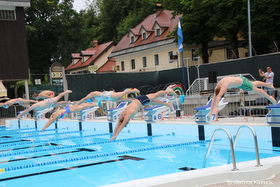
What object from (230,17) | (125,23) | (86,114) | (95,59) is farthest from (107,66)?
(86,114)

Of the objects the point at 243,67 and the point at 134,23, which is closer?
the point at 243,67

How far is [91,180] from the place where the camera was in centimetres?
607

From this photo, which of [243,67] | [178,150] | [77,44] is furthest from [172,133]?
[77,44]

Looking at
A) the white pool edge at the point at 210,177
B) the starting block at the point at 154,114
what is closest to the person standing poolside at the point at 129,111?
the starting block at the point at 154,114

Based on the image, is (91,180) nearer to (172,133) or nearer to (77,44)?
(172,133)

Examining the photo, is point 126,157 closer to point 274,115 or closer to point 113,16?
point 274,115

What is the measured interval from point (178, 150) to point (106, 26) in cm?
4730

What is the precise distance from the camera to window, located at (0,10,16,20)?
24.9 m

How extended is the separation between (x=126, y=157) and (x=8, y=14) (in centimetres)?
2098

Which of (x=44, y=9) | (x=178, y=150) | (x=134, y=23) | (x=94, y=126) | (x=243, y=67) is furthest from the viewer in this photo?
(x=134, y=23)

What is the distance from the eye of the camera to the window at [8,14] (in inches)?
981

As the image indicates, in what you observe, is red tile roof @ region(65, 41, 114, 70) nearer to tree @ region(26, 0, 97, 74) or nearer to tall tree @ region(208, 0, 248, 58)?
tree @ region(26, 0, 97, 74)

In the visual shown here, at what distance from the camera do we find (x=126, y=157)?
26.4 ft

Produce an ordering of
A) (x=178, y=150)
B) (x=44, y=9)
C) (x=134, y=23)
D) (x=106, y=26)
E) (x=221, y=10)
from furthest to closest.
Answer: (x=106, y=26)
(x=134, y=23)
(x=44, y=9)
(x=221, y=10)
(x=178, y=150)
